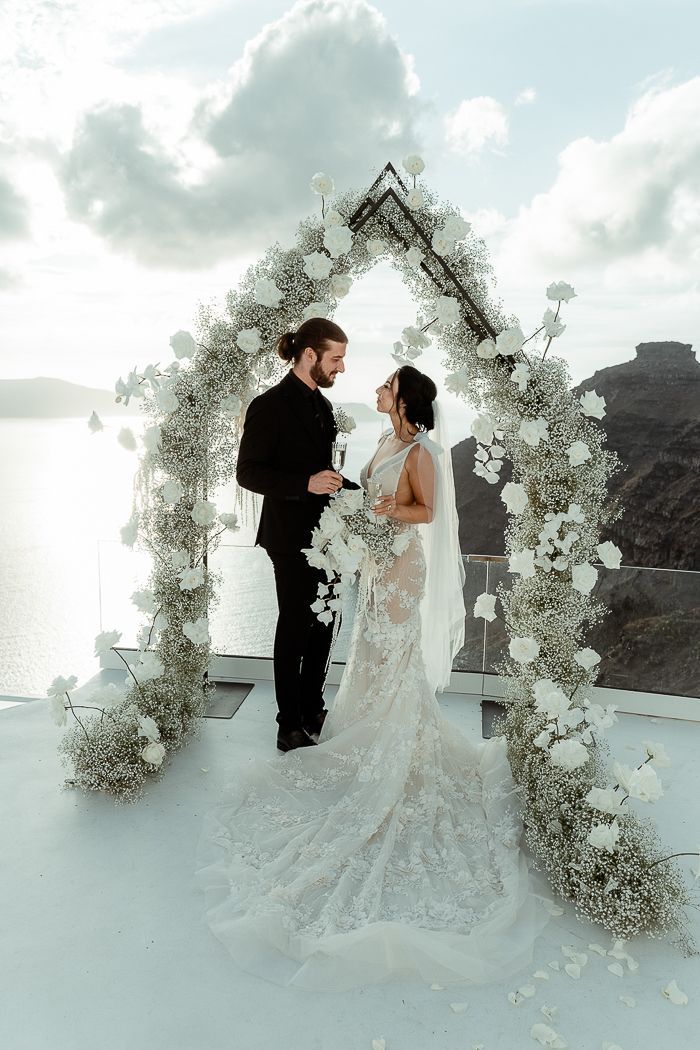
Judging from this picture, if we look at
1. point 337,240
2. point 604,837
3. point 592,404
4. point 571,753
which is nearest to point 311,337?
point 337,240

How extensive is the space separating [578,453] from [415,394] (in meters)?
0.79

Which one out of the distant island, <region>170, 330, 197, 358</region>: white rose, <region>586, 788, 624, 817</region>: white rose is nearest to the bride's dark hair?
<region>170, 330, 197, 358</region>: white rose

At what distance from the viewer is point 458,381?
131 inches

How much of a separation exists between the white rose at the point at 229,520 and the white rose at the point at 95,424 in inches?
29.3

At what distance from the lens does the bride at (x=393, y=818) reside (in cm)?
224

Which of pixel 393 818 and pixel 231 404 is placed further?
pixel 231 404

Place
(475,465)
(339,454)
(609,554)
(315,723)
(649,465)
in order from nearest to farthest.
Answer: (475,465)
(609,554)
(339,454)
(315,723)
(649,465)

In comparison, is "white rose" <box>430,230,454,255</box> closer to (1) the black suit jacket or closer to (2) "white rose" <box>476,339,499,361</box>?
(2) "white rose" <box>476,339,499,361</box>

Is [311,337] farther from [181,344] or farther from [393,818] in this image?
[393,818]

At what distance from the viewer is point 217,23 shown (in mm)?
5043

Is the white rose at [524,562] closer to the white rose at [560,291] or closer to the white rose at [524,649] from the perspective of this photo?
the white rose at [524,649]

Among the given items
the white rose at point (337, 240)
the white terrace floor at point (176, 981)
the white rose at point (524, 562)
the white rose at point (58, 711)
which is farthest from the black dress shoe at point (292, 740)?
the white rose at point (337, 240)

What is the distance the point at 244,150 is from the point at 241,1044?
623 cm

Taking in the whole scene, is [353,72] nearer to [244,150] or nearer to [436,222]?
[244,150]
